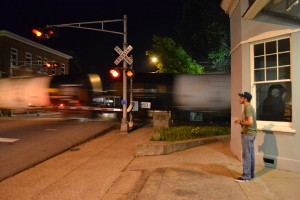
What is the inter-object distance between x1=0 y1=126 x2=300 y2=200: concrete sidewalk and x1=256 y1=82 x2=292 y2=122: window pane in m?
1.38

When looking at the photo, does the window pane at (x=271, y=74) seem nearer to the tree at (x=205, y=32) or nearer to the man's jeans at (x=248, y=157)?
the man's jeans at (x=248, y=157)

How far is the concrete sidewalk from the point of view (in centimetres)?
616

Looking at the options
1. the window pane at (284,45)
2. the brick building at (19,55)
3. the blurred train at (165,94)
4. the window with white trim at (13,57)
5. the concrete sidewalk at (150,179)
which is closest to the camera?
the concrete sidewalk at (150,179)

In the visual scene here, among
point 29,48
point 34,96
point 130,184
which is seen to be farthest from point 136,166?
point 29,48

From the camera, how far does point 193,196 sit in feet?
19.5

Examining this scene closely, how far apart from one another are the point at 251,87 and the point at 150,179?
364 cm

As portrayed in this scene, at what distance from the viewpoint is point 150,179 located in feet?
23.3

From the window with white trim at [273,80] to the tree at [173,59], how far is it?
23.1 m

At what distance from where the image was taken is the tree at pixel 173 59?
103ft

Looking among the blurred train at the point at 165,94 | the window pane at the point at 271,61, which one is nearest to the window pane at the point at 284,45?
the window pane at the point at 271,61

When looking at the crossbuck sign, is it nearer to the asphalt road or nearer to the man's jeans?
the asphalt road

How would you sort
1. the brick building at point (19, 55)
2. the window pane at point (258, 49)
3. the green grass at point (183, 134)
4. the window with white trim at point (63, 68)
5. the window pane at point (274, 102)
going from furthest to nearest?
1. the window with white trim at point (63, 68)
2. the brick building at point (19, 55)
3. the green grass at point (183, 134)
4. the window pane at point (258, 49)
5. the window pane at point (274, 102)

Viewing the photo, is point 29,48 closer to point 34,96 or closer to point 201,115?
point 34,96

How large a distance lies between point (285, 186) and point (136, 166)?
396 cm
